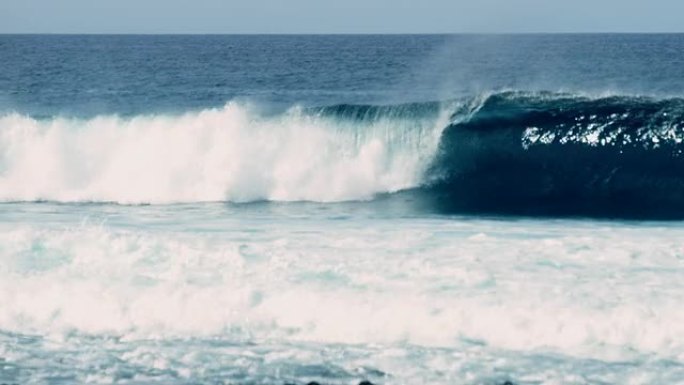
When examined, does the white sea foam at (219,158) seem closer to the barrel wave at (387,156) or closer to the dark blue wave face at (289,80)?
the barrel wave at (387,156)

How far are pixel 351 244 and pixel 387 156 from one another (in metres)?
6.43

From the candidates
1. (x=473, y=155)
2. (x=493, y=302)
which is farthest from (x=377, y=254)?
(x=473, y=155)

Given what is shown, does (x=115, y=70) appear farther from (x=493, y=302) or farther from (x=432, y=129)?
(x=493, y=302)

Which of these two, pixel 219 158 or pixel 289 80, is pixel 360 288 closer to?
pixel 219 158

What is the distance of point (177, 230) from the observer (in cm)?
1388

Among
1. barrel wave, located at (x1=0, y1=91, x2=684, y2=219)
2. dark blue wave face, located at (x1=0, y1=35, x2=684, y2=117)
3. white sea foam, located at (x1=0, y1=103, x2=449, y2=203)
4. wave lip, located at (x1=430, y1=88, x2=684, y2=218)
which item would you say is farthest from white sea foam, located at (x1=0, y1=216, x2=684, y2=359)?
dark blue wave face, located at (x1=0, y1=35, x2=684, y2=117)

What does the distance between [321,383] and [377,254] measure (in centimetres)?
394

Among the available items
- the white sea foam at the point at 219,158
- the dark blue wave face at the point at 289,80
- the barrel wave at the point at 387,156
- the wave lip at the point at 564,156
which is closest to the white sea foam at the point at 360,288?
the wave lip at the point at 564,156

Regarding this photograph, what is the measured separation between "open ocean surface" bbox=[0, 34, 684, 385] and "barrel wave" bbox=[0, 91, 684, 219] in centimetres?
4

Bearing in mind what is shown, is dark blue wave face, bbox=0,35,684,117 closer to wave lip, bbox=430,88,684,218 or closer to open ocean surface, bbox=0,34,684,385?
open ocean surface, bbox=0,34,684,385

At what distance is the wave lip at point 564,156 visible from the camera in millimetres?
16578

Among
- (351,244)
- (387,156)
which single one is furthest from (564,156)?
(351,244)

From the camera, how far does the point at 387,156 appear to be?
18.6 m

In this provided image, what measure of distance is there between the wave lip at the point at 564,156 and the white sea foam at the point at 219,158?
0.75 metres
